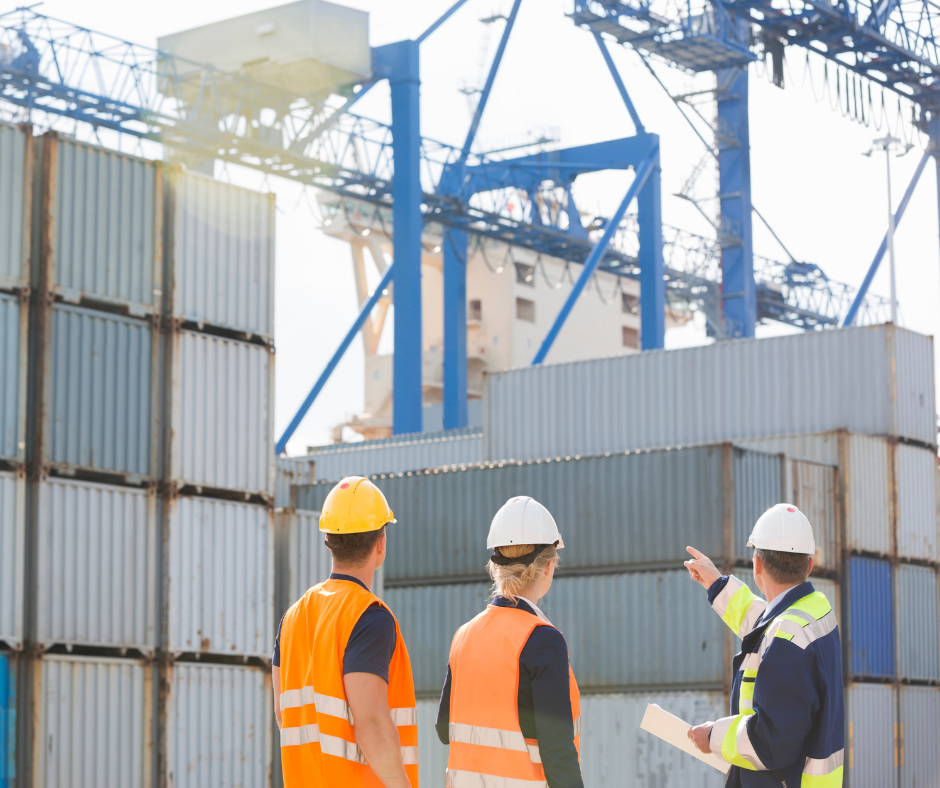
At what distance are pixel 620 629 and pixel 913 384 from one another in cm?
724

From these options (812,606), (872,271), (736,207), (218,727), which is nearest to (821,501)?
(218,727)

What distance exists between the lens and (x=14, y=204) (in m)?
14.2

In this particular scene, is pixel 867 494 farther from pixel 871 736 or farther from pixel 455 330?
pixel 455 330

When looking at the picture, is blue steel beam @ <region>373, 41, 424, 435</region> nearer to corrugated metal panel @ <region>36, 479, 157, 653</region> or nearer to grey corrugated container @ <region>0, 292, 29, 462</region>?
corrugated metal panel @ <region>36, 479, 157, 653</region>

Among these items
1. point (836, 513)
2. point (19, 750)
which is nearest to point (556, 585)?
point (836, 513)

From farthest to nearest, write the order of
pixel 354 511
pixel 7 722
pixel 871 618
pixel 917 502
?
pixel 917 502, pixel 871 618, pixel 7 722, pixel 354 511

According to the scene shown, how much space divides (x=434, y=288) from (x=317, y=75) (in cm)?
2725

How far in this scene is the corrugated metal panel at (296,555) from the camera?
17.9 meters

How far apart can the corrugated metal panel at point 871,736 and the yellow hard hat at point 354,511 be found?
58.9 feet

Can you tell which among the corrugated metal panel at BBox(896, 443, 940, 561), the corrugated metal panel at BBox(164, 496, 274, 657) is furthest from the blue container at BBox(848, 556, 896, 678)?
the corrugated metal panel at BBox(164, 496, 274, 657)

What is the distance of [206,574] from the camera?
1539 centimetres

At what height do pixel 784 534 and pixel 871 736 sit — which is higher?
pixel 784 534

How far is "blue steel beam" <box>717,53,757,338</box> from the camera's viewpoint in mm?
39781

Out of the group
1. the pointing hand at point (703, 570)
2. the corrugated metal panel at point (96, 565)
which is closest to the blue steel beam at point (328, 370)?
the corrugated metal panel at point (96, 565)
